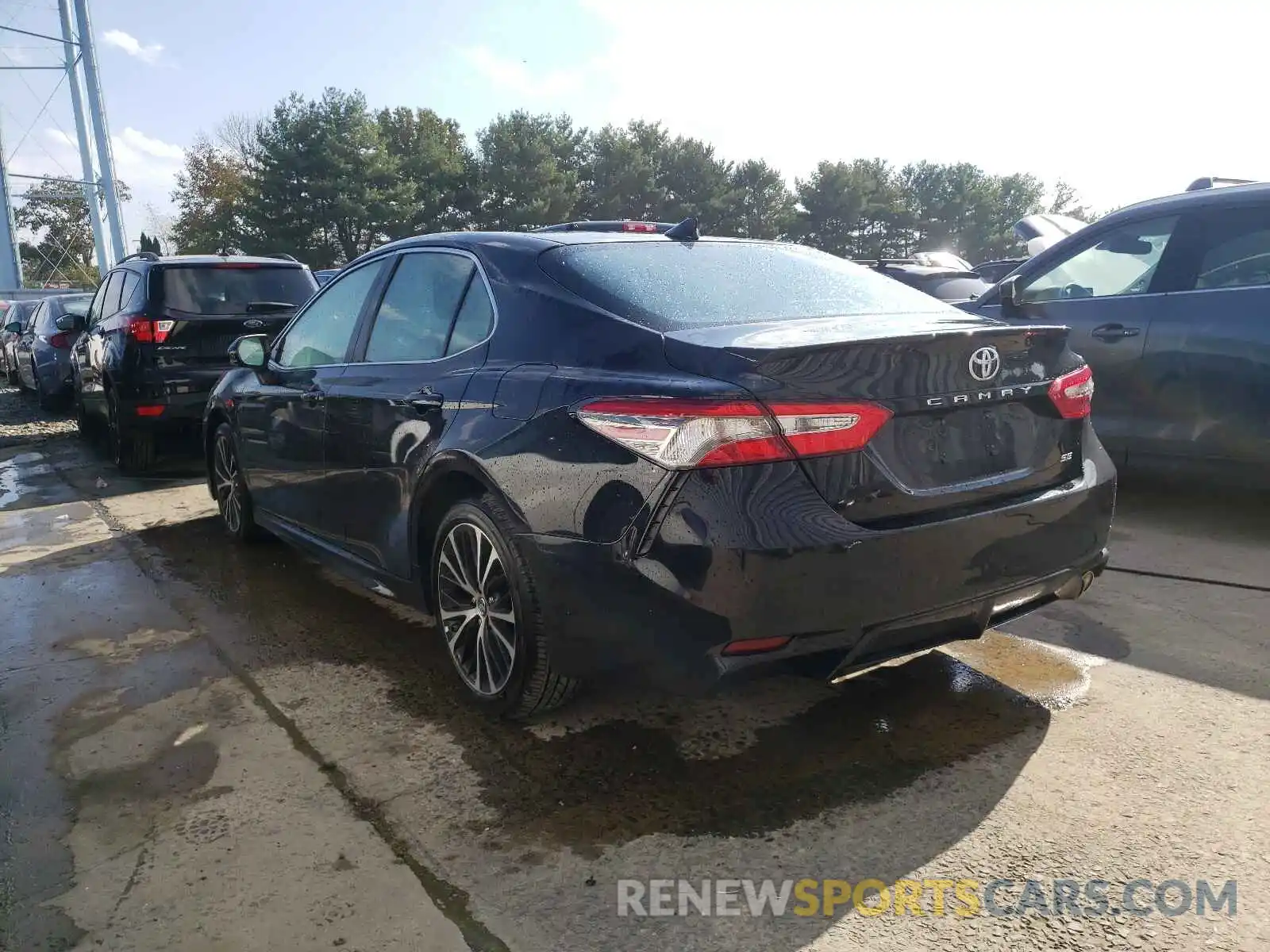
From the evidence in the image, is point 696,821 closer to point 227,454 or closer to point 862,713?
point 862,713

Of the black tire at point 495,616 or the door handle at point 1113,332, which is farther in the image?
the door handle at point 1113,332

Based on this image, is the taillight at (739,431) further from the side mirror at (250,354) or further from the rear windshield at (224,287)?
the rear windshield at (224,287)

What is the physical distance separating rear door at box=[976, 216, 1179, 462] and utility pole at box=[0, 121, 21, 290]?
4589 cm

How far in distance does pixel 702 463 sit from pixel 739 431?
0.40 ft

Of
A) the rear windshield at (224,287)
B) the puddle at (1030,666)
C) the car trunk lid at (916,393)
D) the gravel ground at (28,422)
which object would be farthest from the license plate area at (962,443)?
the gravel ground at (28,422)

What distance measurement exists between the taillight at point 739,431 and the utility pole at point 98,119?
4056cm

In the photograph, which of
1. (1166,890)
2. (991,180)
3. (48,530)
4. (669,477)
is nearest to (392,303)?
(669,477)

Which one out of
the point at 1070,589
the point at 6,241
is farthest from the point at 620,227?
the point at 6,241

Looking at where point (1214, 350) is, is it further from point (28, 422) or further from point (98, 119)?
point (98, 119)

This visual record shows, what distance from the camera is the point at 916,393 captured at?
2535 mm

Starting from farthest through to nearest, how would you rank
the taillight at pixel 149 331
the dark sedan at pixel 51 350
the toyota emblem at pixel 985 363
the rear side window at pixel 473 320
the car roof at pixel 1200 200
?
the dark sedan at pixel 51 350 → the taillight at pixel 149 331 → the car roof at pixel 1200 200 → the rear side window at pixel 473 320 → the toyota emblem at pixel 985 363

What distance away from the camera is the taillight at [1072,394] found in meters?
2.91

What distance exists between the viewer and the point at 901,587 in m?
2.48

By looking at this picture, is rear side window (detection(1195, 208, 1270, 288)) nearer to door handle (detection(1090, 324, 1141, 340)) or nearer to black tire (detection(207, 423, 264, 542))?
door handle (detection(1090, 324, 1141, 340))
